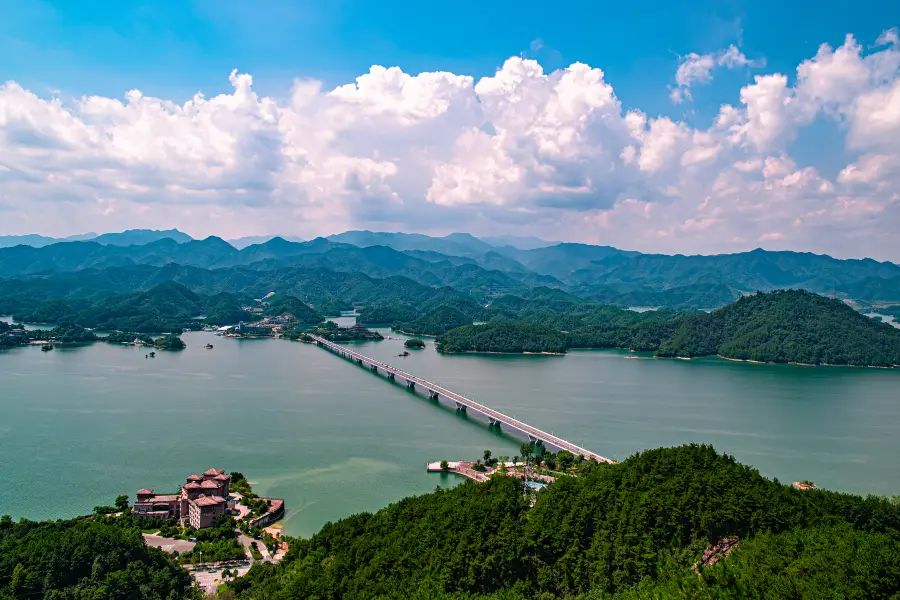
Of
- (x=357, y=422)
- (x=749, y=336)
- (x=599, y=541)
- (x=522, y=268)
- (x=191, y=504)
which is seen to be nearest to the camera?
(x=599, y=541)

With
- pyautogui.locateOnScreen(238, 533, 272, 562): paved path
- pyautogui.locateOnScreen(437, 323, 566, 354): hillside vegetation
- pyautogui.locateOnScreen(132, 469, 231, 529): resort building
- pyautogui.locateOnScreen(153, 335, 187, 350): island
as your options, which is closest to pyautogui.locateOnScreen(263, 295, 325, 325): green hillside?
pyautogui.locateOnScreen(153, 335, 187, 350): island

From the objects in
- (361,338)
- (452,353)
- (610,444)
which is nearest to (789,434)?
(610,444)

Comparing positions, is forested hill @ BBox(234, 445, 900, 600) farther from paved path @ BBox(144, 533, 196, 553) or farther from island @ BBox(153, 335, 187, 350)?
island @ BBox(153, 335, 187, 350)

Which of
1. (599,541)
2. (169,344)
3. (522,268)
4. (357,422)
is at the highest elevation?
(522,268)

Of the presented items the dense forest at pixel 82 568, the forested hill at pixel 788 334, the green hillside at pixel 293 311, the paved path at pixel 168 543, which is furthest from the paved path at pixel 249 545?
the green hillside at pixel 293 311

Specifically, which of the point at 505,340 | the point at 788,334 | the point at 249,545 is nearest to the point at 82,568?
the point at 249,545

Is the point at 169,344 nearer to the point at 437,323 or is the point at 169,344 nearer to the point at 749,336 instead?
the point at 437,323

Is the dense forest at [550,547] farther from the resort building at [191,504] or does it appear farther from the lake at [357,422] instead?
the lake at [357,422]
